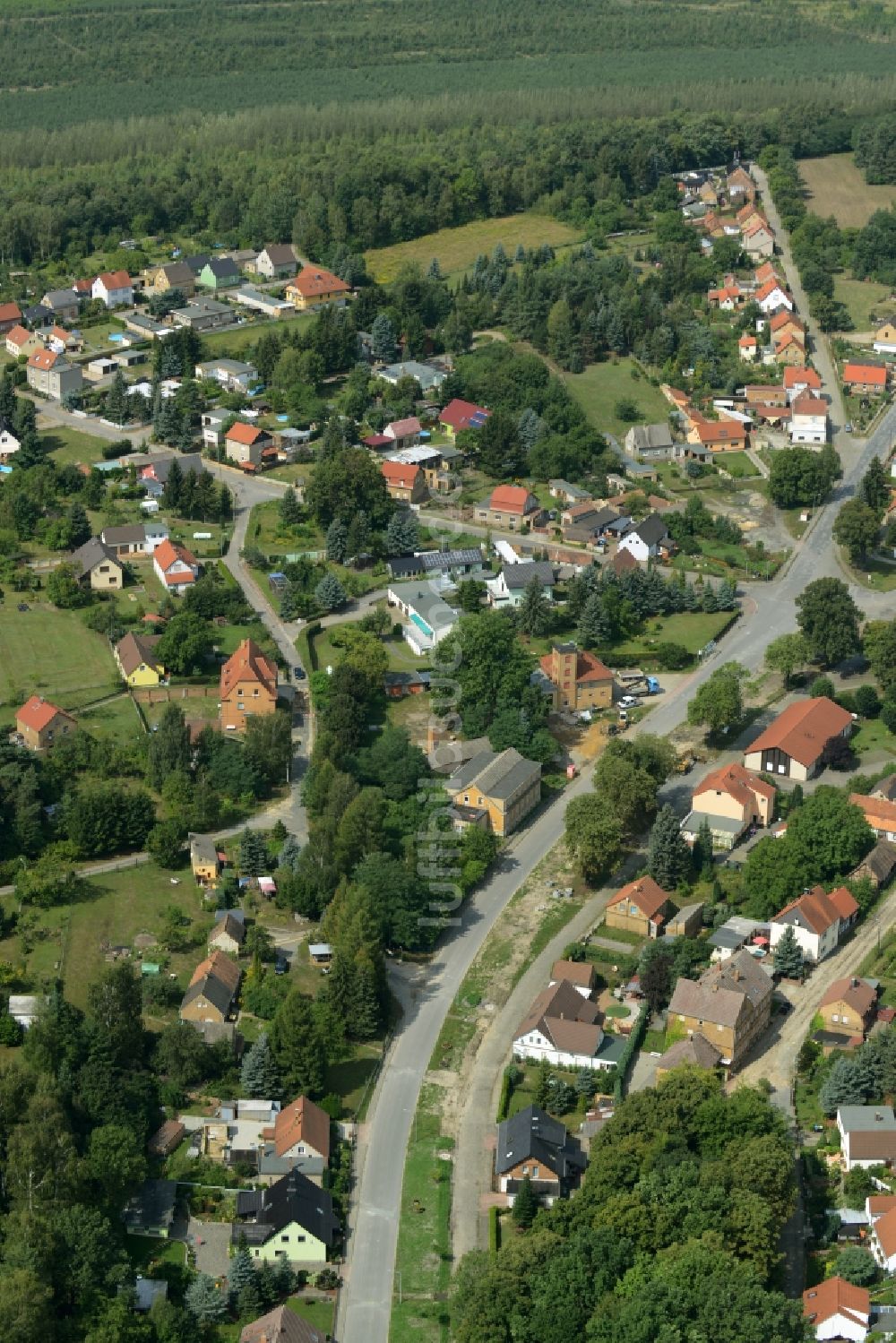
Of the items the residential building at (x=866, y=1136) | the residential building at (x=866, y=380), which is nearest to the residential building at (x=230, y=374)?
the residential building at (x=866, y=380)

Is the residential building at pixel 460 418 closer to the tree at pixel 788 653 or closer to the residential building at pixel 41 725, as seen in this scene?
the tree at pixel 788 653

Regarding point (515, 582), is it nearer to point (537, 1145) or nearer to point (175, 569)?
point (175, 569)

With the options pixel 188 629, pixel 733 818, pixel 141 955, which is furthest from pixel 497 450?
pixel 141 955

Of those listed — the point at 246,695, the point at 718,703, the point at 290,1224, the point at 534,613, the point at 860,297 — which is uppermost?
the point at 290,1224

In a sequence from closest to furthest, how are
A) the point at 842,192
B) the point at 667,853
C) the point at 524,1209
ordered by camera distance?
1. the point at 524,1209
2. the point at 667,853
3. the point at 842,192

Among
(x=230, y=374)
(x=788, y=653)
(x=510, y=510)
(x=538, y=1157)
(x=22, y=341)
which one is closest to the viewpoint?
(x=538, y=1157)

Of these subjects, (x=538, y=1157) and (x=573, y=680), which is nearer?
(x=538, y=1157)

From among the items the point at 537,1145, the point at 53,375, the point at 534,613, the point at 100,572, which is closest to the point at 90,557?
the point at 100,572
